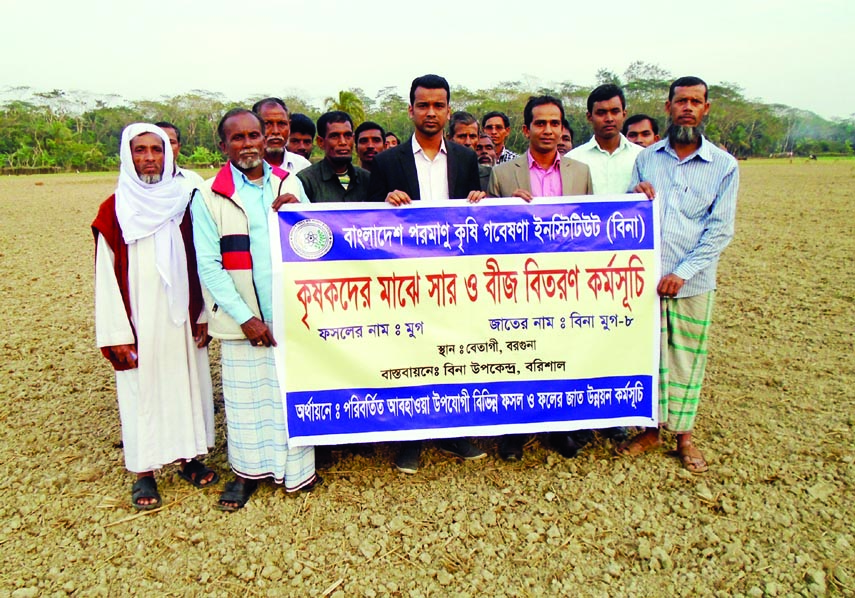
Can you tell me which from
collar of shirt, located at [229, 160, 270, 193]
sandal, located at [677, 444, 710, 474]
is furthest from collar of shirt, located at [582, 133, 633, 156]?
collar of shirt, located at [229, 160, 270, 193]

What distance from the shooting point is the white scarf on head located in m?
3.08

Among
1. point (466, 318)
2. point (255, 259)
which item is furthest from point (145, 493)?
point (466, 318)

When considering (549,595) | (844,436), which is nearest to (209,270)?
(549,595)

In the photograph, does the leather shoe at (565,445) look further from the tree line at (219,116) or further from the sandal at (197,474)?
the tree line at (219,116)

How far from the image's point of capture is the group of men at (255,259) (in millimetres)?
3107

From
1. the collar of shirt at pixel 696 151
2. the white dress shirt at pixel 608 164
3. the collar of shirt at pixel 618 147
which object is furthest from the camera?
the collar of shirt at pixel 618 147

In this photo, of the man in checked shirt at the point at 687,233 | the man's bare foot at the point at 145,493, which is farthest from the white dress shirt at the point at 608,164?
the man's bare foot at the point at 145,493

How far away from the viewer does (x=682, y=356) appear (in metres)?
3.61

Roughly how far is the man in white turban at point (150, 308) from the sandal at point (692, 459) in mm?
2879

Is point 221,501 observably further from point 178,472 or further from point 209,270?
point 209,270

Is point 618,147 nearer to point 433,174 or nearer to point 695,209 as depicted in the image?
point 695,209

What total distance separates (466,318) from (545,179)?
1.03 metres

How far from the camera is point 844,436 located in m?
3.86

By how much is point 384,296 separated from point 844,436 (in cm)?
311
